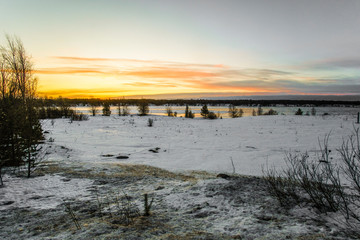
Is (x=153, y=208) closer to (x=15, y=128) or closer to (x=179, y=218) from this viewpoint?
(x=179, y=218)

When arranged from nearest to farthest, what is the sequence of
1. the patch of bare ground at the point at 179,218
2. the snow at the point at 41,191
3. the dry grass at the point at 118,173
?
the patch of bare ground at the point at 179,218
the snow at the point at 41,191
the dry grass at the point at 118,173

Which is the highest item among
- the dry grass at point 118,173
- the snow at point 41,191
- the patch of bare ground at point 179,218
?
the patch of bare ground at point 179,218

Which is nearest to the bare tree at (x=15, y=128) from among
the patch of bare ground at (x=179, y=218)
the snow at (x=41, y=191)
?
the snow at (x=41, y=191)

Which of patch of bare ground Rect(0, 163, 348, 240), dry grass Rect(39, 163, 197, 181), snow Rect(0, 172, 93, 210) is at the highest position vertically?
patch of bare ground Rect(0, 163, 348, 240)

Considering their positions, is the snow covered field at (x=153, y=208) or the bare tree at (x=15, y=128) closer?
the snow covered field at (x=153, y=208)

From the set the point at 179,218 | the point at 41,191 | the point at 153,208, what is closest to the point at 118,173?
the point at 41,191

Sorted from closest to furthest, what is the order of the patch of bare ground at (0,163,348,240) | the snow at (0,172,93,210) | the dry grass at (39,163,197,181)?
1. the patch of bare ground at (0,163,348,240)
2. the snow at (0,172,93,210)
3. the dry grass at (39,163,197,181)

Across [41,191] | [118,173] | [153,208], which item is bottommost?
[118,173]

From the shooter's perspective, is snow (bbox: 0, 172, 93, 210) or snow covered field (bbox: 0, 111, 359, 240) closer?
snow covered field (bbox: 0, 111, 359, 240)

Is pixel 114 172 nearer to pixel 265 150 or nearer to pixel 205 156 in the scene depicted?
pixel 205 156

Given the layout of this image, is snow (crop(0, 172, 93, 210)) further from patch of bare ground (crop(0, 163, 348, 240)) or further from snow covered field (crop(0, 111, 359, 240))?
patch of bare ground (crop(0, 163, 348, 240))

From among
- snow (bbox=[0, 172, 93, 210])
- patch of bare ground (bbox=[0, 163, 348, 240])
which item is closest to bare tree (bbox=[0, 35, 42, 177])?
snow (bbox=[0, 172, 93, 210])

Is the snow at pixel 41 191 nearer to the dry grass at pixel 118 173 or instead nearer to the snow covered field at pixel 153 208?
the snow covered field at pixel 153 208

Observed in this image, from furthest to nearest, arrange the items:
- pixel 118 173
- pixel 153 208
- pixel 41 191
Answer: pixel 118 173 < pixel 41 191 < pixel 153 208
